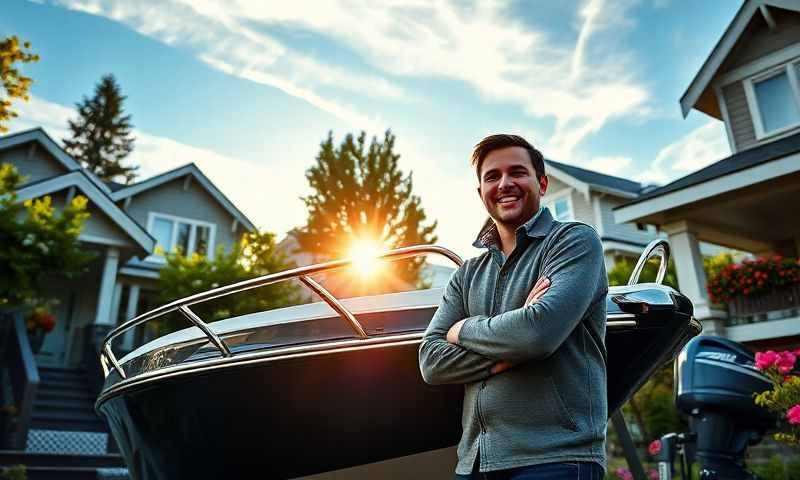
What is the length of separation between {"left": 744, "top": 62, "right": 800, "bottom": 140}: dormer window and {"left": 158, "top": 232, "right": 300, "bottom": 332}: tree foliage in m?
9.24

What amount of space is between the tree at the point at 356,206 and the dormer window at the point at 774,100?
803 centimetres

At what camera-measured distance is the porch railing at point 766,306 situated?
8.56 meters

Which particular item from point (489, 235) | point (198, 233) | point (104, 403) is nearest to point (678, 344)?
point (489, 235)

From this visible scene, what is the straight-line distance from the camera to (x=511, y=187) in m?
1.66

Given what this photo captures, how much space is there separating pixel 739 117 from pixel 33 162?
1621cm

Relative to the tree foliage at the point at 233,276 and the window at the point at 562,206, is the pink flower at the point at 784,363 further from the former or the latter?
the window at the point at 562,206

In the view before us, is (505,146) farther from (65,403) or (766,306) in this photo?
(65,403)

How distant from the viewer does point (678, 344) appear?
7.97 feet

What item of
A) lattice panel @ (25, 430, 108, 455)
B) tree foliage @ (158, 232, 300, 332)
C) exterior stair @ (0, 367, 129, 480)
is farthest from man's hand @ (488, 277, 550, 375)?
tree foliage @ (158, 232, 300, 332)

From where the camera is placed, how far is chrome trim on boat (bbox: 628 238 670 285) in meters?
2.47

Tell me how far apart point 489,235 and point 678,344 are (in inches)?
46.9

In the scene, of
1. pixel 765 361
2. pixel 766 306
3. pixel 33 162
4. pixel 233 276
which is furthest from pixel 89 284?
pixel 765 361

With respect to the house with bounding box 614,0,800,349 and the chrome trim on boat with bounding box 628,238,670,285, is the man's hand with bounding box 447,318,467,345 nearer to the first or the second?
the chrome trim on boat with bounding box 628,238,670,285

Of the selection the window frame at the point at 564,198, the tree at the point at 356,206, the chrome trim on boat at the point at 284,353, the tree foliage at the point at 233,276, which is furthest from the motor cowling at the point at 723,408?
the window frame at the point at 564,198
